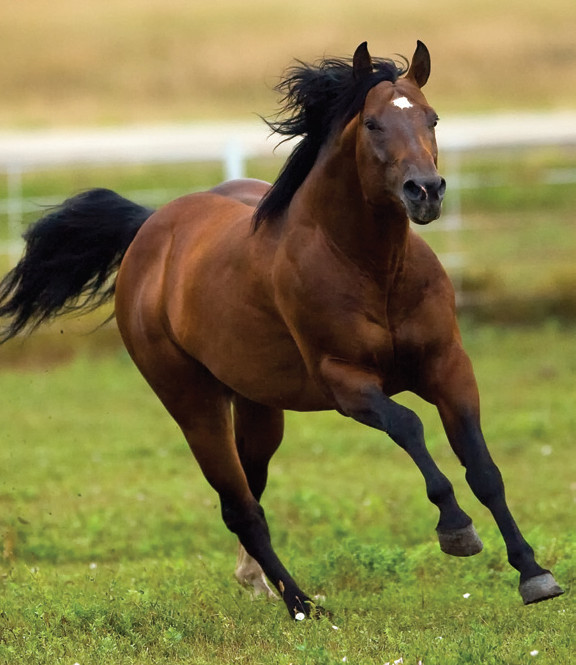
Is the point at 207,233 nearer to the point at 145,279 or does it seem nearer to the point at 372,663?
the point at 145,279

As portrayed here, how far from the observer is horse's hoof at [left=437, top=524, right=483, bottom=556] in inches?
207

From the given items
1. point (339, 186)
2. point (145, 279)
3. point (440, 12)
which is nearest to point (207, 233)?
point (145, 279)

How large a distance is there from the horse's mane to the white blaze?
0.22 metres

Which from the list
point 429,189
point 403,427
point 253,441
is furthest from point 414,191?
point 253,441

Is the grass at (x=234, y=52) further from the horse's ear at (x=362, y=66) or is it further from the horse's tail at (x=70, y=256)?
the horse's ear at (x=362, y=66)

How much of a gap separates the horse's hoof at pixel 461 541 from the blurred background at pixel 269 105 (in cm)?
969

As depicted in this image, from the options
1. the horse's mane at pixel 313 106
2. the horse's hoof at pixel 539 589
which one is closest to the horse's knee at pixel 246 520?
the horse's mane at pixel 313 106

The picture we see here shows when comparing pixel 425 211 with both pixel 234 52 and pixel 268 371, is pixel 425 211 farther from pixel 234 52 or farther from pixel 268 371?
pixel 234 52

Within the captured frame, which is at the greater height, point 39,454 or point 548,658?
point 548,658

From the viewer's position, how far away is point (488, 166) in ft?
78.5

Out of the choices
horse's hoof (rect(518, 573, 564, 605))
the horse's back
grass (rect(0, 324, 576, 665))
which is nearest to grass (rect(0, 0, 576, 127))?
grass (rect(0, 324, 576, 665))

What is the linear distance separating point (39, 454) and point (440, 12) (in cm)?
3335

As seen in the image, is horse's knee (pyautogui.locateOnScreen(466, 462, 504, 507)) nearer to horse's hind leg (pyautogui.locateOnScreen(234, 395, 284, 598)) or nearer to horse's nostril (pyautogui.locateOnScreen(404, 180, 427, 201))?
horse's nostril (pyautogui.locateOnScreen(404, 180, 427, 201))

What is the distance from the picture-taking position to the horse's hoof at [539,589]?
5.19 metres
